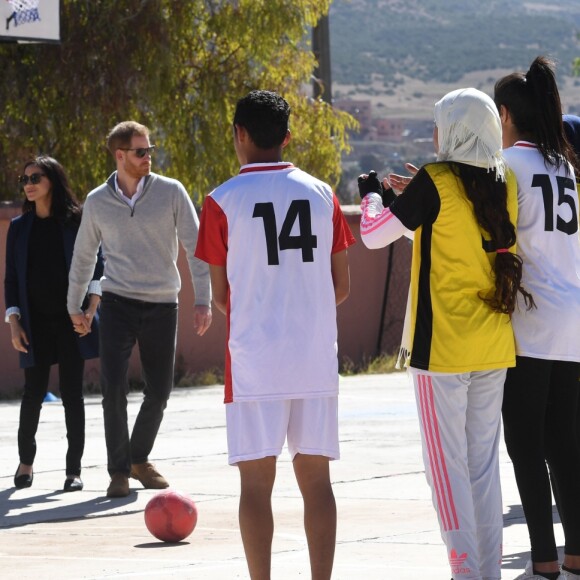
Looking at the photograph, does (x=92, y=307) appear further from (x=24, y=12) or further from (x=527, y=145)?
(x=24, y=12)

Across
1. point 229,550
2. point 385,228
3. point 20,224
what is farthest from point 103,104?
point 385,228

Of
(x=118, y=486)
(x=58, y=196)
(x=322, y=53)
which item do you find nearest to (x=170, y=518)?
(x=118, y=486)

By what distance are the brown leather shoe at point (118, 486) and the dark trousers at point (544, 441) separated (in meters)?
3.36

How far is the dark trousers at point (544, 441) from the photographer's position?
574cm

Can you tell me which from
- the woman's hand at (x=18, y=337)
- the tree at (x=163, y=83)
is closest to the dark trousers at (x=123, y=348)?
the woman's hand at (x=18, y=337)

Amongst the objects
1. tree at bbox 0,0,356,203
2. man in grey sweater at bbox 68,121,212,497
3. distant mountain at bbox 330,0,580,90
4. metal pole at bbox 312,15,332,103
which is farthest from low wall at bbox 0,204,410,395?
distant mountain at bbox 330,0,580,90

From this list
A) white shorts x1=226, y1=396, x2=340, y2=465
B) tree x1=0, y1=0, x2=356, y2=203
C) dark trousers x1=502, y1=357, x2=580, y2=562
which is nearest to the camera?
white shorts x1=226, y1=396, x2=340, y2=465

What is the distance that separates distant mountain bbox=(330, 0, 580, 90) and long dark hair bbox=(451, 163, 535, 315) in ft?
378

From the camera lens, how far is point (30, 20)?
16.2 m

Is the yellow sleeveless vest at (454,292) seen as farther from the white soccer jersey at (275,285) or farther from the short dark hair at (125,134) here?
the short dark hair at (125,134)

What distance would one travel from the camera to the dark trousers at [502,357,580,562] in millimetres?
5738

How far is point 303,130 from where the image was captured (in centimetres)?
1969

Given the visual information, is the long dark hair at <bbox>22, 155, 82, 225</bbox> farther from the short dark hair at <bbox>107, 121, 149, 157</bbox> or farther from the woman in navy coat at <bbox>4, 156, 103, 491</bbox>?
the short dark hair at <bbox>107, 121, 149, 157</bbox>

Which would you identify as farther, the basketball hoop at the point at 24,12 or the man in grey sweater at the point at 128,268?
the basketball hoop at the point at 24,12
